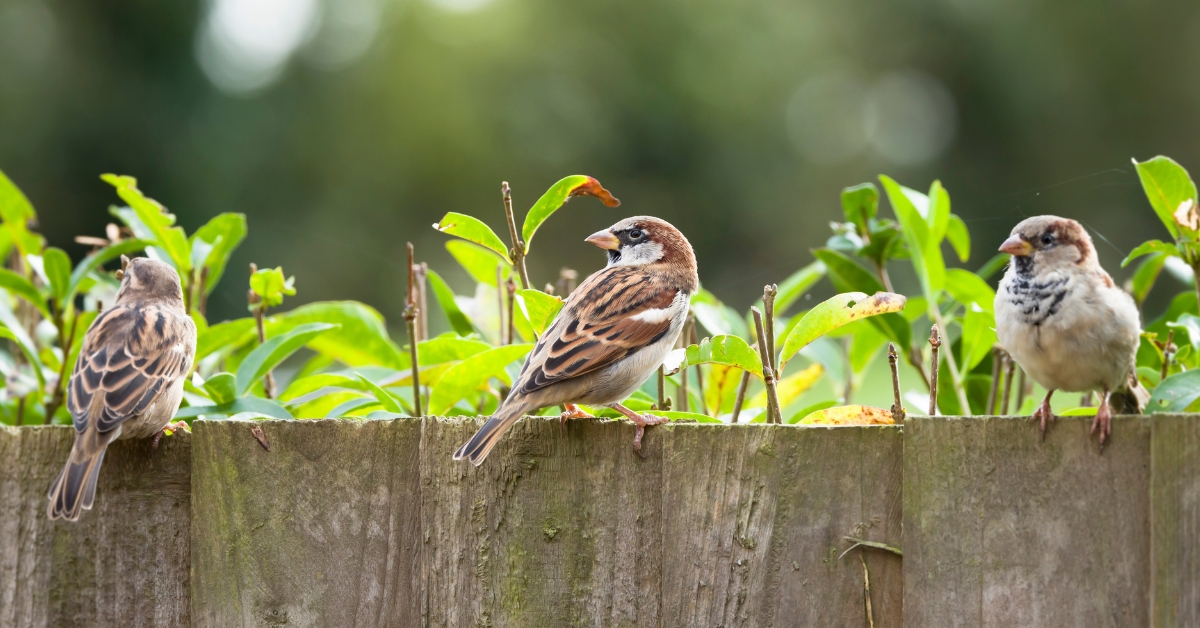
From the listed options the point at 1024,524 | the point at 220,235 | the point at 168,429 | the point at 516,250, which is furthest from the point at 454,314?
the point at 1024,524

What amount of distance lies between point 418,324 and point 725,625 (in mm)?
1408

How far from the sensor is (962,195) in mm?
12453

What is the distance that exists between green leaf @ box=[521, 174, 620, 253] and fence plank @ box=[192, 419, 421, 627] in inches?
21.8

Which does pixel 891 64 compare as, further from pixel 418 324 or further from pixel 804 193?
pixel 418 324

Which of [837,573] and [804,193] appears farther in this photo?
[804,193]

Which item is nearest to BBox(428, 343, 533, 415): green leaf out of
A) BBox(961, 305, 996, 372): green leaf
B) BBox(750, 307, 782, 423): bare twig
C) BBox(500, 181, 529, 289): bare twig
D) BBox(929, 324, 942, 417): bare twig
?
BBox(500, 181, 529, 289): bare twig

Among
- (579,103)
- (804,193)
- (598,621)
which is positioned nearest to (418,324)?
(598,621)

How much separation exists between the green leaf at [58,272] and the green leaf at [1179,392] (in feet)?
8.31

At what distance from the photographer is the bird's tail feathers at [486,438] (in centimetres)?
177

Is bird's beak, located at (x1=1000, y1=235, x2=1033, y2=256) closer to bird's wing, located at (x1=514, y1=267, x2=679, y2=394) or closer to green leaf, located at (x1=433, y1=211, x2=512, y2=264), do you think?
bird's wing, located at (x1=514, y1=267, x2=679, y2=394)

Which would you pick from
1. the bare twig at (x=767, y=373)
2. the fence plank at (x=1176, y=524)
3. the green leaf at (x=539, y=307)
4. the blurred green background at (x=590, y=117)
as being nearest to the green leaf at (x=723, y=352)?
the bare twig at (x=767, y=373)

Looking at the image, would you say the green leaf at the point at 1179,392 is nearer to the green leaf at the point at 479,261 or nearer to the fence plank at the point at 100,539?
the green leaf at the point at 479,261

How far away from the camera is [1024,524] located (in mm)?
1570

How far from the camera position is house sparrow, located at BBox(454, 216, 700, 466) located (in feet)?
6.53
